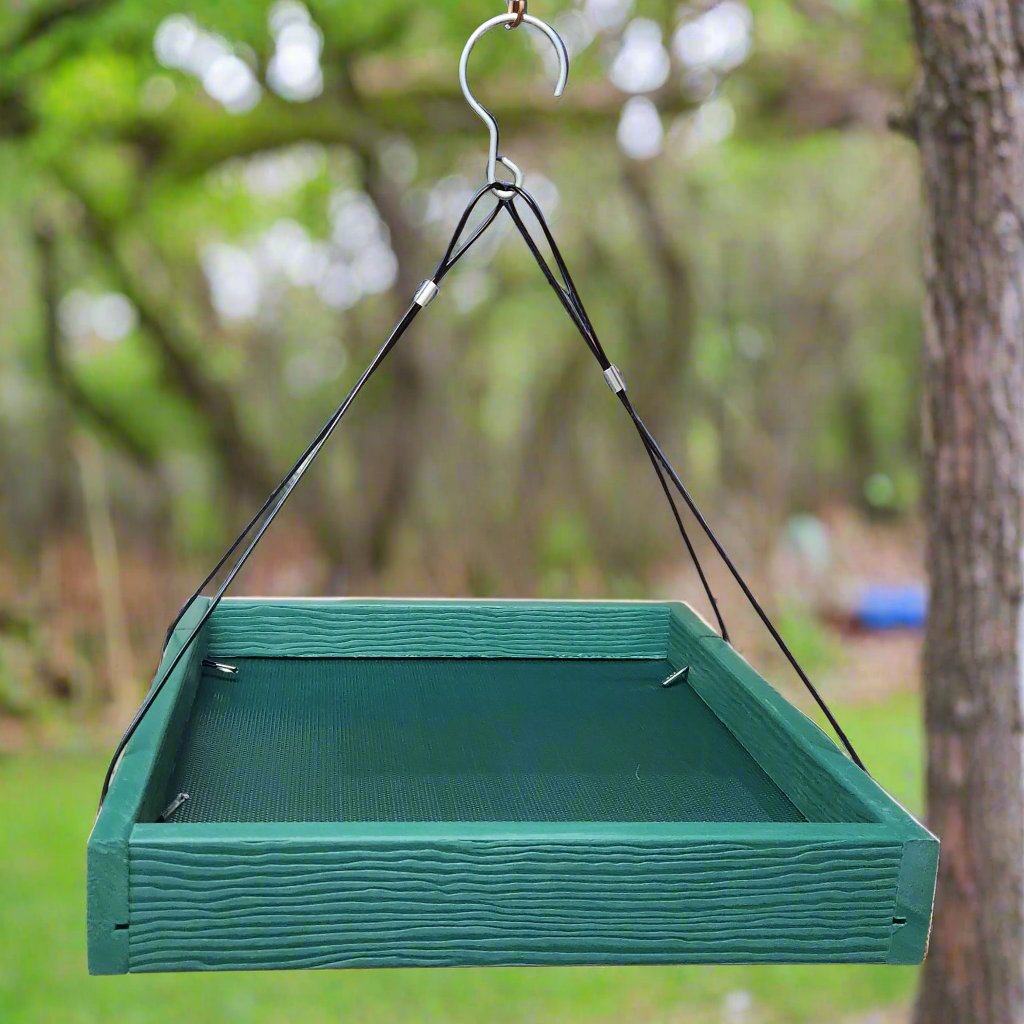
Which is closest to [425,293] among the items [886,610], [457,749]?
[457,749]

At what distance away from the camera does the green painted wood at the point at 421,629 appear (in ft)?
5.55

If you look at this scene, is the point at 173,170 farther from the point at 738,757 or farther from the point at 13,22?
the point at 738,757

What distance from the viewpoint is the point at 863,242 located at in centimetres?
579

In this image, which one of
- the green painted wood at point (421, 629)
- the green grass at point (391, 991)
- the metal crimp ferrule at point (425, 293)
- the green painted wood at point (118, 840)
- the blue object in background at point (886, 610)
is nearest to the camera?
the green painted wood at point (118, 840)

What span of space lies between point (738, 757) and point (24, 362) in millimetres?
4408

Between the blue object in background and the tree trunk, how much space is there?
3851 millimetres

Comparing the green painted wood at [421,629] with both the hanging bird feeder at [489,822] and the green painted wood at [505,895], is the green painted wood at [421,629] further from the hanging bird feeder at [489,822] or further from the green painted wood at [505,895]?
the green painted wood at [505,895]

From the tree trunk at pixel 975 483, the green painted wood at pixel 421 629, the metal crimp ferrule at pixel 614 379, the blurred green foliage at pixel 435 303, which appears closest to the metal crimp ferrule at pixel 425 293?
the metal crimp ferrule at pixel 614 379

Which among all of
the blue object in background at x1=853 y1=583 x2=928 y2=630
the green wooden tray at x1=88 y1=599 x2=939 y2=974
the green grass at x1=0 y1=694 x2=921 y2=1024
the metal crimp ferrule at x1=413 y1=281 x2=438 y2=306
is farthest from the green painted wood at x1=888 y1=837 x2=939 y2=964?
the blue object in background at x1=853 y1=583 x2=928 y2=630

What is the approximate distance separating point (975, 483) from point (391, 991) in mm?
2040

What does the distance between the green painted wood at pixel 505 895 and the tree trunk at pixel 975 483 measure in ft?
3.84

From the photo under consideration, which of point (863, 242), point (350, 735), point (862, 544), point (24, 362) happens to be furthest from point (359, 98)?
point (350, 735)

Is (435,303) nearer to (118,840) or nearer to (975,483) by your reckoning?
(975,483)

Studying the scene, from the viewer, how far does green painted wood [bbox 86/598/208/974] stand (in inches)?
36.9
